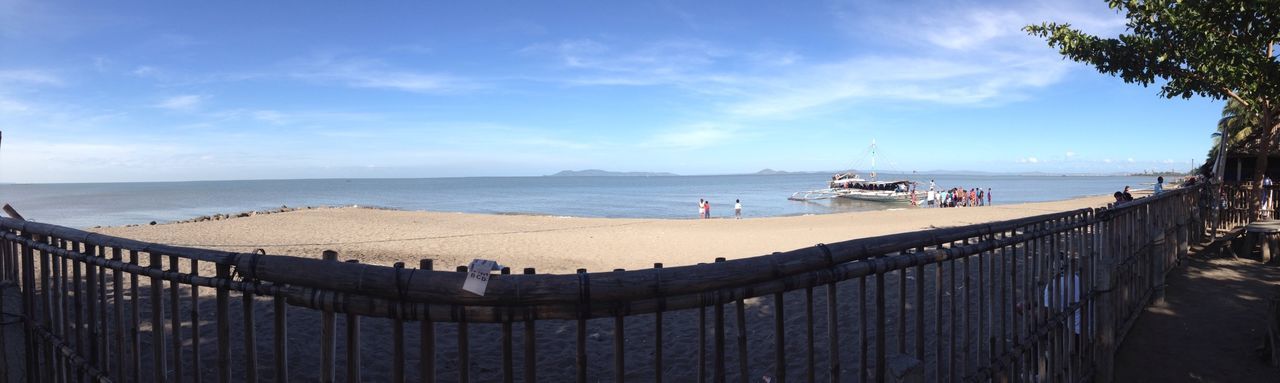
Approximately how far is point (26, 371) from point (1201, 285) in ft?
36.4

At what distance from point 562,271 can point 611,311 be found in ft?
33.0

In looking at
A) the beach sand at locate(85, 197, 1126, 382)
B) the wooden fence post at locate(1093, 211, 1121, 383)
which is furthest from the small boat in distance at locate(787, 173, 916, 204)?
the wooden fence post at locate(1093, 211, 1121, 383)

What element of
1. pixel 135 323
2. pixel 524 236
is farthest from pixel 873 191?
pixel 135 323

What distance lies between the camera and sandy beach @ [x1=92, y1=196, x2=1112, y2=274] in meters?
13.8

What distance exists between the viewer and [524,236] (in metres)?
18.9

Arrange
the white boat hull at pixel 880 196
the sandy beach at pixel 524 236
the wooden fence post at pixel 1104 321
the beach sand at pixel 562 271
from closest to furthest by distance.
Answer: the wooden fence post at pixel 1104 321, the beach sand at pixel 562 271, the sandy beach at pixel 524 236, the white boat hull at pixel 880 196

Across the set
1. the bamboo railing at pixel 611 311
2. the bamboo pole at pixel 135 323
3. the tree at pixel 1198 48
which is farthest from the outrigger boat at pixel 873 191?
the bamboo pole at pixel 135 323

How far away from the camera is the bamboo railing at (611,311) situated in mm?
1673

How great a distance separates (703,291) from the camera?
5.87 ft

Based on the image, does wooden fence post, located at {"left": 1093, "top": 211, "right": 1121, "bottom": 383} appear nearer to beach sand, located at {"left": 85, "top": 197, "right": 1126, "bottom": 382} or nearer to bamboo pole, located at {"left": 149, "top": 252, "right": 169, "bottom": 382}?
beach sand, located at {"left": 85, "top": 197, "right": 1126, "bottom": 382}

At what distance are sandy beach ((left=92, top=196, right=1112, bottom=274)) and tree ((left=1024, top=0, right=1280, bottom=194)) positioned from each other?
23.6 ft

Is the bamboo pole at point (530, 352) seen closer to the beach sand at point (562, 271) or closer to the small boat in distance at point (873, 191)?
the beach sand at point (562, 271)

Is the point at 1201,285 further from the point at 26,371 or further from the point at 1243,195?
the point at 26,371

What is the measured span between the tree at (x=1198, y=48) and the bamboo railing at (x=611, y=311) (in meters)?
1.90
